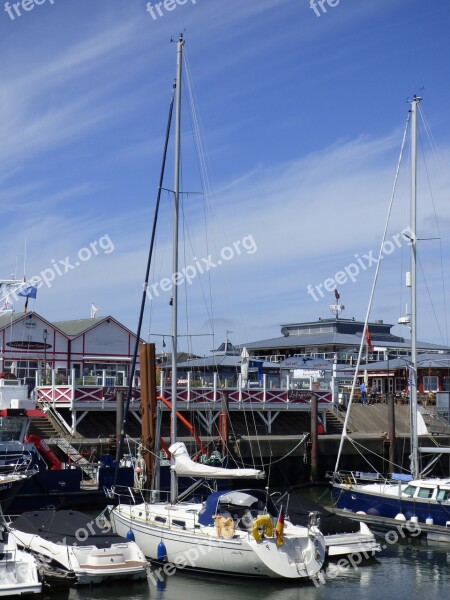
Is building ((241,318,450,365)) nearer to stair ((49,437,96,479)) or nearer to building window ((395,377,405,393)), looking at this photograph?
building window ((395,377,405,393))

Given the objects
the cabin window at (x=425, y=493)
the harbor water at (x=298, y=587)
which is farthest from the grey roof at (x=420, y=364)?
the harbor water at (x=298, y=587)

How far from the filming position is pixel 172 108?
100 ft

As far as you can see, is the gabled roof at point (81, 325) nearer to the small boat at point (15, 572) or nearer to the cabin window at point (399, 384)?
the cabin window at point (399, 384)

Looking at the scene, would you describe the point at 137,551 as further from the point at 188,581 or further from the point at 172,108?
the point at 172,108

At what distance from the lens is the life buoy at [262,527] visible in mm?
23016

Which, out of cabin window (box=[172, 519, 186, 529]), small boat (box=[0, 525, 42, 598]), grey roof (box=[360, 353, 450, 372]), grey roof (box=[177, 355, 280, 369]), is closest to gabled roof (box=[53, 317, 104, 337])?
grey roof (box=[177, 355, 280, 369])

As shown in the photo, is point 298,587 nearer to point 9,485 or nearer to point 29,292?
point 9,485

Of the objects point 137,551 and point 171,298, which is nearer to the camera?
point 137,551

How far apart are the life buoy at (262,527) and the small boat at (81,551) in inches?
118

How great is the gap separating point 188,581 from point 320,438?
23.6m

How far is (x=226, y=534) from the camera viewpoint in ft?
78.0

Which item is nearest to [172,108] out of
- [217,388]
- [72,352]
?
[217,388]

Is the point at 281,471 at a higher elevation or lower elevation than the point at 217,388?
lower

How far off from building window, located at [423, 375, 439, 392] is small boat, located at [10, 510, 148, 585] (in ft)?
149
